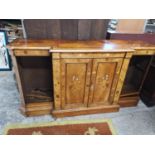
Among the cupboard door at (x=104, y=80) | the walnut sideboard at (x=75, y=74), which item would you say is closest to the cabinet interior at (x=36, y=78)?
the walnut sideboard at (x=75, y=74)

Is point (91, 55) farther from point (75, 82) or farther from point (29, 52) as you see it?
point (29, 52)

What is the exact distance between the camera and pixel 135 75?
83.9 inches

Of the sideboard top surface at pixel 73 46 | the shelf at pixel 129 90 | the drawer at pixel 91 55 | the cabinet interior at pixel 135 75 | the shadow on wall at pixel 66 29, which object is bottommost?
the shelf at pixel 129 90

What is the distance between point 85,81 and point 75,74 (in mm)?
158

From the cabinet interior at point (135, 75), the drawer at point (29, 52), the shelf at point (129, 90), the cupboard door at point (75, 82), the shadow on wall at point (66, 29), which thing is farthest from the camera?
the shelf at point (129, 90)

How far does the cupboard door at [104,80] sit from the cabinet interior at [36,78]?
596 millimetres

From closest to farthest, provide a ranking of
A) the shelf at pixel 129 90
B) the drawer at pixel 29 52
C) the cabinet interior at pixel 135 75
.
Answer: the drawer at pixel 29 52 < the cabinet interior at pixel 135 75 < the shelf at pixel 129 90

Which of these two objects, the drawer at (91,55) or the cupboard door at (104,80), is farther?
the cupboard door at (104,80)

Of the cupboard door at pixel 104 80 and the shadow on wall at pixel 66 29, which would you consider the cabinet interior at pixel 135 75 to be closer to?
the cupboard door at pixel 104 80

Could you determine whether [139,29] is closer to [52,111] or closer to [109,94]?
[109,94]

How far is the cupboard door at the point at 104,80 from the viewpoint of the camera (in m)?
1.57

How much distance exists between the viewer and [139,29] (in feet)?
7.80

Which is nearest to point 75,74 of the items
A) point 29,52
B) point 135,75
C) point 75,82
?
point 75,82
